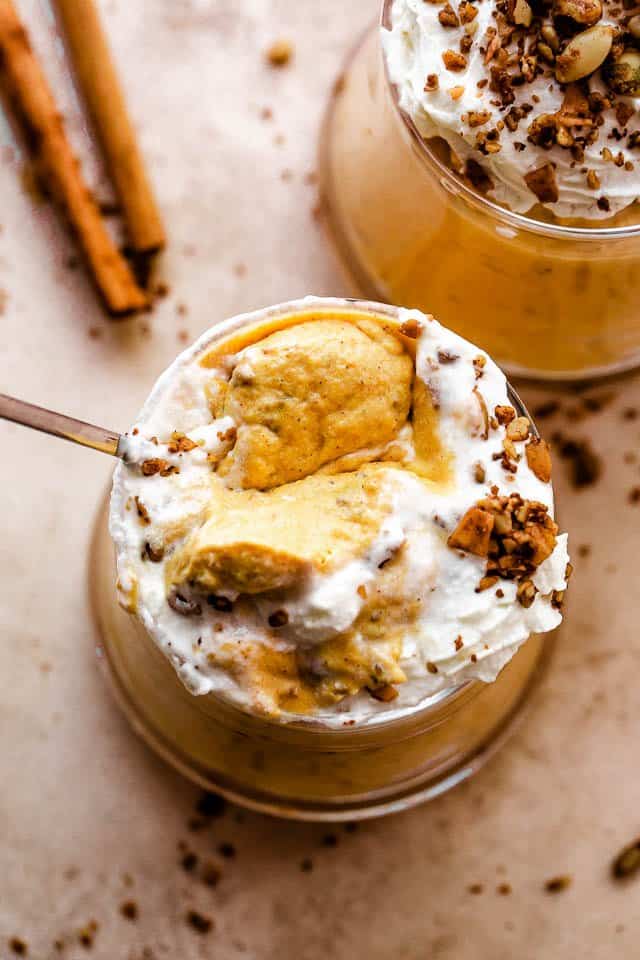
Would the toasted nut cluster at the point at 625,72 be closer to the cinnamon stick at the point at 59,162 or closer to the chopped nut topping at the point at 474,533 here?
the chopped nut topping at the point at 474,533

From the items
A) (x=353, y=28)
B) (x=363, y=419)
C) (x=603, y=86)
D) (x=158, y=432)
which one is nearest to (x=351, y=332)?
(x=363, y=419)

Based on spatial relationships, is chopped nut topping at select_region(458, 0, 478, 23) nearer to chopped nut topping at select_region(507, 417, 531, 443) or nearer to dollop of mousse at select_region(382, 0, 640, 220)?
dollop of mousse at select_region(382, 0, 640, 220)

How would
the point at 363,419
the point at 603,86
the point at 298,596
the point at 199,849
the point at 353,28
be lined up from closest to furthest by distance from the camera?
the point at 298,596, the point at 363,419, the point at 603,86, the point at 199,849, the point at 353,28

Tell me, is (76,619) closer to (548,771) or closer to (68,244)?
(68,244)

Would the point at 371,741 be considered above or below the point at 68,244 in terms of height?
below

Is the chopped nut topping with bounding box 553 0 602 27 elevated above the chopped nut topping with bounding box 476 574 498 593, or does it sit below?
above

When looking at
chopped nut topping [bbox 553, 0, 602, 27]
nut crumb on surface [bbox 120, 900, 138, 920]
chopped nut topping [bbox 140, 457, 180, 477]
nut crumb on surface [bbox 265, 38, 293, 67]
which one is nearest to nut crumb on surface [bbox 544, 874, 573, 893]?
nut crumb on surface [bbox 120, 900, 138, 920]
